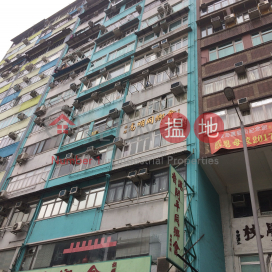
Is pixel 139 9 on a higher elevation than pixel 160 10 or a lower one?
higher

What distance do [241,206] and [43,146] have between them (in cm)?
1653

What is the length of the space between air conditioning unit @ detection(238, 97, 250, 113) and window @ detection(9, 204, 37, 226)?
14764 millimetres

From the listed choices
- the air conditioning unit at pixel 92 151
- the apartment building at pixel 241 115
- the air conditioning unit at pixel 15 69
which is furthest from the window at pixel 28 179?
the air conditioning unit at pixel 15 69

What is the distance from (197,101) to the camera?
15.9 metres

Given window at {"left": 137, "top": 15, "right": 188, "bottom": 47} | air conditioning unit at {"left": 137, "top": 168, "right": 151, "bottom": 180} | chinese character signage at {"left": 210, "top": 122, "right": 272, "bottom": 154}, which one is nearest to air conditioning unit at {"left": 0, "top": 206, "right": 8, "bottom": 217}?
air conditioning unit at {"left": 137, "top": 168, "right": 151, "bottom": 180}

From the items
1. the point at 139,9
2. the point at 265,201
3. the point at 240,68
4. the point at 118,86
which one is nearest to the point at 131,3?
the point at 139,9

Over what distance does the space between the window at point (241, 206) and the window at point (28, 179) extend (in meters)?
13.2

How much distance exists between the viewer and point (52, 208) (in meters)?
17.4

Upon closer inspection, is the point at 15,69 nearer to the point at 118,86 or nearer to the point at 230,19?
the point at 118,86

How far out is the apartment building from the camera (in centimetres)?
1226

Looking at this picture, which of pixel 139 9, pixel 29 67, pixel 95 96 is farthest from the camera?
pixel 29 67

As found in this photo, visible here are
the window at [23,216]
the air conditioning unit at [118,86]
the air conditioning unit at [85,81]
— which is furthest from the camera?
the air conditioning unit at [85,81]

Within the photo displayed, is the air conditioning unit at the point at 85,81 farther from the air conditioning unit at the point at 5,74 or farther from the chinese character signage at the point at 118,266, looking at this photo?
the air conditioning unit at the point at 5,74

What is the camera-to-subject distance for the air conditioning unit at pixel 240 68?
1525 centimetres
